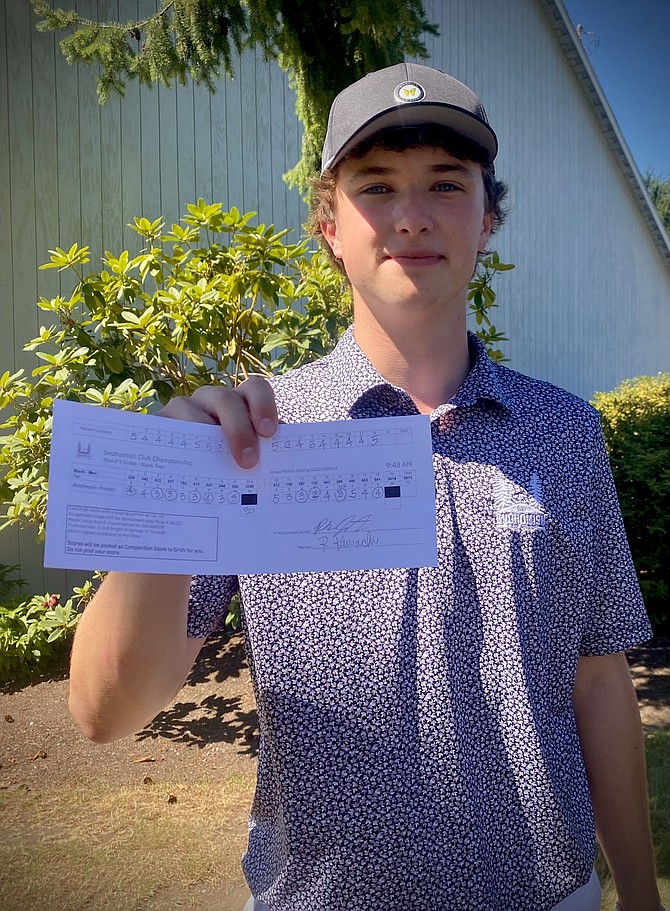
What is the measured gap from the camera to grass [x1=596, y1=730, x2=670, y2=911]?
9.84 feet

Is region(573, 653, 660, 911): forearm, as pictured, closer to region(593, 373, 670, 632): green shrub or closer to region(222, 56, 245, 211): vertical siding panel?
region(593, 373, 670, 632): green shrub

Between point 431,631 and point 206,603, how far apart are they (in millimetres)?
384

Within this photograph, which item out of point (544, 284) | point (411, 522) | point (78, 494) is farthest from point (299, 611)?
point (544, 284)

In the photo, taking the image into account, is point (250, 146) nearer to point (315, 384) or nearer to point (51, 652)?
point (51, 652)

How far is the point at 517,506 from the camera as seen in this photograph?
129cm

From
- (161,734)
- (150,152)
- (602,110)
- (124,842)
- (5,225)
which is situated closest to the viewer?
(124,842)

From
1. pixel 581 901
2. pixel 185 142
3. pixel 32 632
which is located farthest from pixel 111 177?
pixel 581 901

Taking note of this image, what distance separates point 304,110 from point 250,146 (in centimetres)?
288

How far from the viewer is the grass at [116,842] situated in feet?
9.60

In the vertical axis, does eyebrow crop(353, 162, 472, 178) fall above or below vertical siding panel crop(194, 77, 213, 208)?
below

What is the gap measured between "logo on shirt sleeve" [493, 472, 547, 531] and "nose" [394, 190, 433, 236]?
1.56 ft

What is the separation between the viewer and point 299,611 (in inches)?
47.8

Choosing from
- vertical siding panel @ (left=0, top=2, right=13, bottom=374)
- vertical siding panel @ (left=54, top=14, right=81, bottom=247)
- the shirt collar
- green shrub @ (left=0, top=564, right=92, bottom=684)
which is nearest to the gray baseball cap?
the shirt collar

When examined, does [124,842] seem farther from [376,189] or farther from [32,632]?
[376,189]
